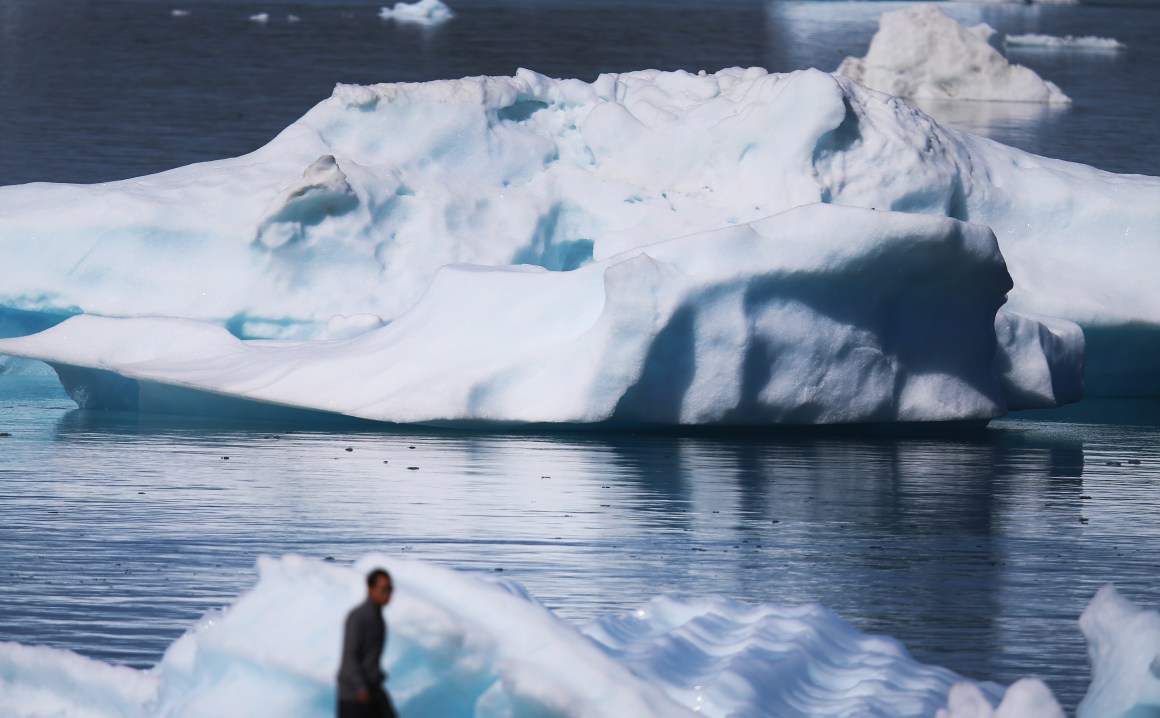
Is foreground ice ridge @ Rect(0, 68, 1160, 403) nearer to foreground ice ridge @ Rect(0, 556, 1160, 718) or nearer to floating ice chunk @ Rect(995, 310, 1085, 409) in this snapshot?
floating ice chunk @ Rect(995, 310, 1085, 409)

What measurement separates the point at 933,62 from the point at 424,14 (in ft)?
76.6

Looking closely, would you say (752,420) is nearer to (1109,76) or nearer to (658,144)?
(658,144)

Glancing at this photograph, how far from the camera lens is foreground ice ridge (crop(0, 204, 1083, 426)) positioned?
998 centimetres

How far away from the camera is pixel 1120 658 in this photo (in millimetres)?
5637

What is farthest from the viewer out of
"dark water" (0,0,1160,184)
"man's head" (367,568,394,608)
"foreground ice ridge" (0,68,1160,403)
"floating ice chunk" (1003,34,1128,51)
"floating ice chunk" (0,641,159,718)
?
"floating ice chunk" (1003,34,1128,51)

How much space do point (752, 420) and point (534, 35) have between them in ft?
119

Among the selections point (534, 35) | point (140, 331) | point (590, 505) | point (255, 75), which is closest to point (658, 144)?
point (140, 331)

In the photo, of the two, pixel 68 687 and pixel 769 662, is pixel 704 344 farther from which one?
pixel 68 687

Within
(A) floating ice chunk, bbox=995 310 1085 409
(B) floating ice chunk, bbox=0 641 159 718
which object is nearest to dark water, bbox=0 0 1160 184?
(A) floating ice chunk, bbox=995 310 1085 409

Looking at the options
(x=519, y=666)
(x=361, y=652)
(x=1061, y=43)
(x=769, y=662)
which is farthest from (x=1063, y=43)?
(x=361, y=652)

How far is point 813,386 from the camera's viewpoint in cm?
1038

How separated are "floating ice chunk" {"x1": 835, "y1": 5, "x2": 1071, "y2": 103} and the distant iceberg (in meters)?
12.8

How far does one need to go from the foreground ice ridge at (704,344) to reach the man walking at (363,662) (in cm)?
589

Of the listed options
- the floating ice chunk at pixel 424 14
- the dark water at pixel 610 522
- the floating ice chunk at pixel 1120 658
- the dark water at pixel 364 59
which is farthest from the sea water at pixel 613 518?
the floating ice chunk at pixel 424 14
